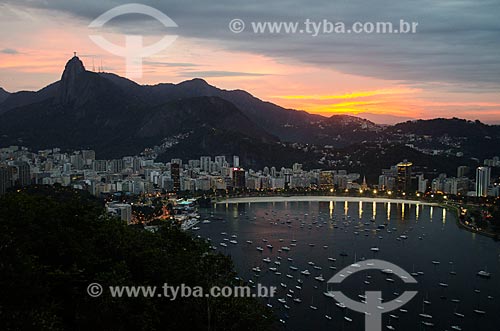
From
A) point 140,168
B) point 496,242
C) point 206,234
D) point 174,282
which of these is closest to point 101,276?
point 174,282

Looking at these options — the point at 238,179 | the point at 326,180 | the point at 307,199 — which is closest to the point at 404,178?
the point at 326,180

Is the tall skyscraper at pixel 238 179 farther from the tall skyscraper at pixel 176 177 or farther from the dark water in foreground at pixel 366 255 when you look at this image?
the dark water in foreground at pixel 366 255

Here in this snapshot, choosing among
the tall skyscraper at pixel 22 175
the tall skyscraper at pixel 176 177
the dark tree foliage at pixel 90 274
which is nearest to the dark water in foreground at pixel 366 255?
the dark tree foliage at pixel 90 274

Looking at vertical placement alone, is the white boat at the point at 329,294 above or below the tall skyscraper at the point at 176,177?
below

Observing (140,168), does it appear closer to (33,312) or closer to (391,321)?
(391,321)

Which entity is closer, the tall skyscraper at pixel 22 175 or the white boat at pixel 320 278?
the white boat at pixel 320 278
